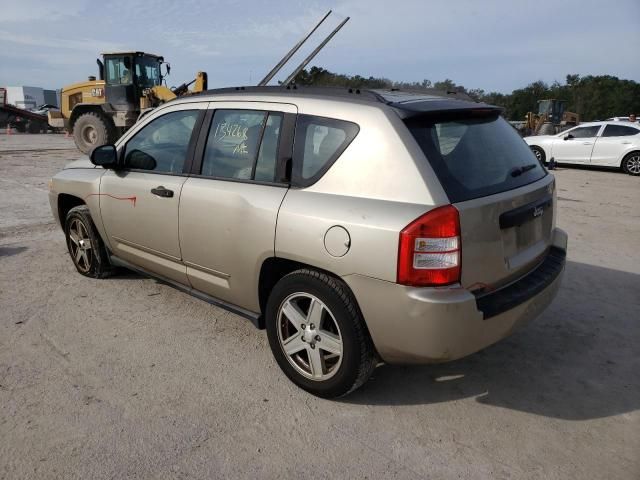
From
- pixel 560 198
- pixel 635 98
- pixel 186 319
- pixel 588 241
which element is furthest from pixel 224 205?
pixel 635 98

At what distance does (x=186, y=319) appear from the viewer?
12.5 feet

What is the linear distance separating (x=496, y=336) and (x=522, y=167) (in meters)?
1.10

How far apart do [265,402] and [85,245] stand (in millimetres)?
2721

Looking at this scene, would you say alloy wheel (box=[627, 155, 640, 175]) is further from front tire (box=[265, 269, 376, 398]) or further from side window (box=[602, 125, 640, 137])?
front tire (box=[265, 269, 376, 398])

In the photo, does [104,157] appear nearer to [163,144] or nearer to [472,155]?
[163,144]

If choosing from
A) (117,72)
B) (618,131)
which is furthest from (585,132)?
(117,72)

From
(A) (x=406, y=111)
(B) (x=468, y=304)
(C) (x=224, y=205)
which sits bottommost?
(B) (x=468, y=304)

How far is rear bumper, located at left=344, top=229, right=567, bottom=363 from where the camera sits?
230 centimetres

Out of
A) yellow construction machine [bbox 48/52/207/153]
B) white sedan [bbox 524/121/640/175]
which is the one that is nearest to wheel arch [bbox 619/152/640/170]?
white sedan [bbox 524/121/640/175]

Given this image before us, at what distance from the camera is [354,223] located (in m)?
2.42

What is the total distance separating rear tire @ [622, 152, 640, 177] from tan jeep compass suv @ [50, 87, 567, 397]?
12.7m

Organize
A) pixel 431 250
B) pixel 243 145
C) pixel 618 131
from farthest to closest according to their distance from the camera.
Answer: pixel 618 131 < pixel 243 145 < pixel 431 250

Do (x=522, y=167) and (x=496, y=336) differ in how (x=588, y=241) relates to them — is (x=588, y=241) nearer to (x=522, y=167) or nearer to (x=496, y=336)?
(x=522, y=167)

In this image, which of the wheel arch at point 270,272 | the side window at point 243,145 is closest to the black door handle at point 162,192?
the side window at point 243,145
